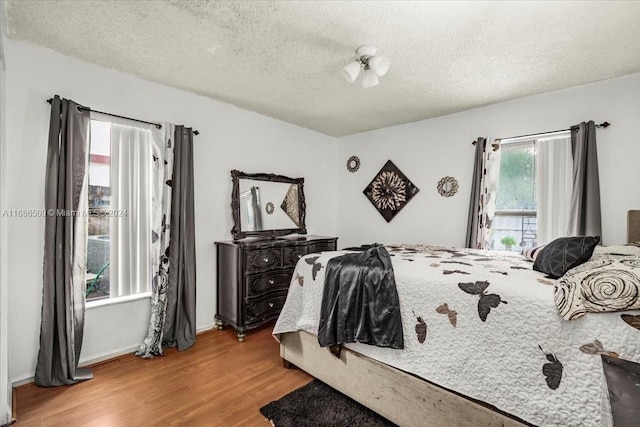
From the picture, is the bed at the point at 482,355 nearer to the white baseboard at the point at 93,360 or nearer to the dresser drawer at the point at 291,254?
the dresser drawer at the point at 291,254

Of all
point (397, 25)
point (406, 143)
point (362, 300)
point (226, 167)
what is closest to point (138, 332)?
point (226, 167)

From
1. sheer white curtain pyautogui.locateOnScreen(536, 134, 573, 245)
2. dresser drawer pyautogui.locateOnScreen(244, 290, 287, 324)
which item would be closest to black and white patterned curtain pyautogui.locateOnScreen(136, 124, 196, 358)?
dresser drawer pyautogui.locateOnScreen(244, 290, 287, 324)

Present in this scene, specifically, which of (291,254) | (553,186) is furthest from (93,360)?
(553,186)

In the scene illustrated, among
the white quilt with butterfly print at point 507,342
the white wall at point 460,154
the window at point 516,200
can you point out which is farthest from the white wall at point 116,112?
the window at point 516,200

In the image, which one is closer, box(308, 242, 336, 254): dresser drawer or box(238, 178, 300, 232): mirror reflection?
box(238, 178, 300, 232): mirror reflection

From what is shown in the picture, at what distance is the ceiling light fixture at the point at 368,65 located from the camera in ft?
6.76

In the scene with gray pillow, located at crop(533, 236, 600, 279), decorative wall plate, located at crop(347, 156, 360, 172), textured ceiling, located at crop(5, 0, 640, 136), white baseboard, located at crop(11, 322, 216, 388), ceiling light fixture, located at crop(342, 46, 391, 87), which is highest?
textured ceiling, located at crop(5, 0, 640, 136)

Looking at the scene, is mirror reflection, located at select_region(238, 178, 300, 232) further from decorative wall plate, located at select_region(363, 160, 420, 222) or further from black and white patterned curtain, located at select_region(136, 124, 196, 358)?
decorative wall plate, located at select_region(363, 160, 420, 222)

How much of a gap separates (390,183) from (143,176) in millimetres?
2989

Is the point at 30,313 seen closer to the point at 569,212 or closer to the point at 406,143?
the point at 406,143

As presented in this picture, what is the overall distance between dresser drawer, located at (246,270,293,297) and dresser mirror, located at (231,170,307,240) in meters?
0.56

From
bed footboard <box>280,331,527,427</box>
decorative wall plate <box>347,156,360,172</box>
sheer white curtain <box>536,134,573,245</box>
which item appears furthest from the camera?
decorative wall plate <box>347,156,360,172</box>

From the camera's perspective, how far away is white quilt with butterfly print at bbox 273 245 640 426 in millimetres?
1171

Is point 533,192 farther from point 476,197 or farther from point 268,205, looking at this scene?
point 268,205
